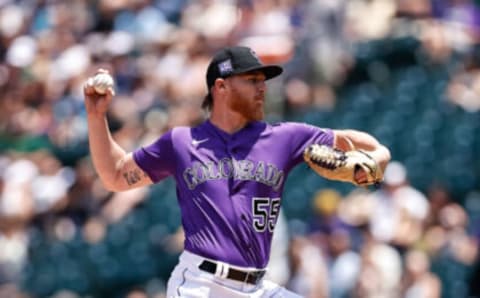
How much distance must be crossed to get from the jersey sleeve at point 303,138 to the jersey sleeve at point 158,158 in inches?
24.1

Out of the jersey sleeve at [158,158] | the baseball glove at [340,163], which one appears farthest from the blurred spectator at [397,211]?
the baseball glove at [340,163]

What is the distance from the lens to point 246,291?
5.52m

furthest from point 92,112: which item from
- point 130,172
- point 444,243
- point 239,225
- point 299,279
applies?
point 444,243

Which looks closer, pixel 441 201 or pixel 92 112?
pixel 92 112

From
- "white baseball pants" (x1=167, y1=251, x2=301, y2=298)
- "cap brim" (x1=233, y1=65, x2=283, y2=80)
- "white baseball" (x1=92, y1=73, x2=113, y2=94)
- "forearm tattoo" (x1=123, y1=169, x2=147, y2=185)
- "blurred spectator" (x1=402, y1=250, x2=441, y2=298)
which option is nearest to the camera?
"white baseball pants" (x1=167, y1=251, x2=301, y2=298)

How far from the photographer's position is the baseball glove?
5.31m

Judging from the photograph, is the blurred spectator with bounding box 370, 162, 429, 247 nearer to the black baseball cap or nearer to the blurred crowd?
the blurred crowd

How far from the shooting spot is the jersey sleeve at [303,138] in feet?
18.9

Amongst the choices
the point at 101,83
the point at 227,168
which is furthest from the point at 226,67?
the point at 101,83

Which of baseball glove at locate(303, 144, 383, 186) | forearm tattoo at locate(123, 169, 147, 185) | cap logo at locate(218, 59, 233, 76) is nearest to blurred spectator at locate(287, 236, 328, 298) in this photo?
forearm tattoo at locate(123, 169, 147, 185)

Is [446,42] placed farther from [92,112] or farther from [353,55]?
[92,112]

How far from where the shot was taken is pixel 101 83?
579cm

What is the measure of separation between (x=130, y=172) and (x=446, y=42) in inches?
255

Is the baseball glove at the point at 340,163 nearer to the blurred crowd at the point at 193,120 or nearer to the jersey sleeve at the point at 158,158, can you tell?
the jersey sleeve at the point at 158,158
